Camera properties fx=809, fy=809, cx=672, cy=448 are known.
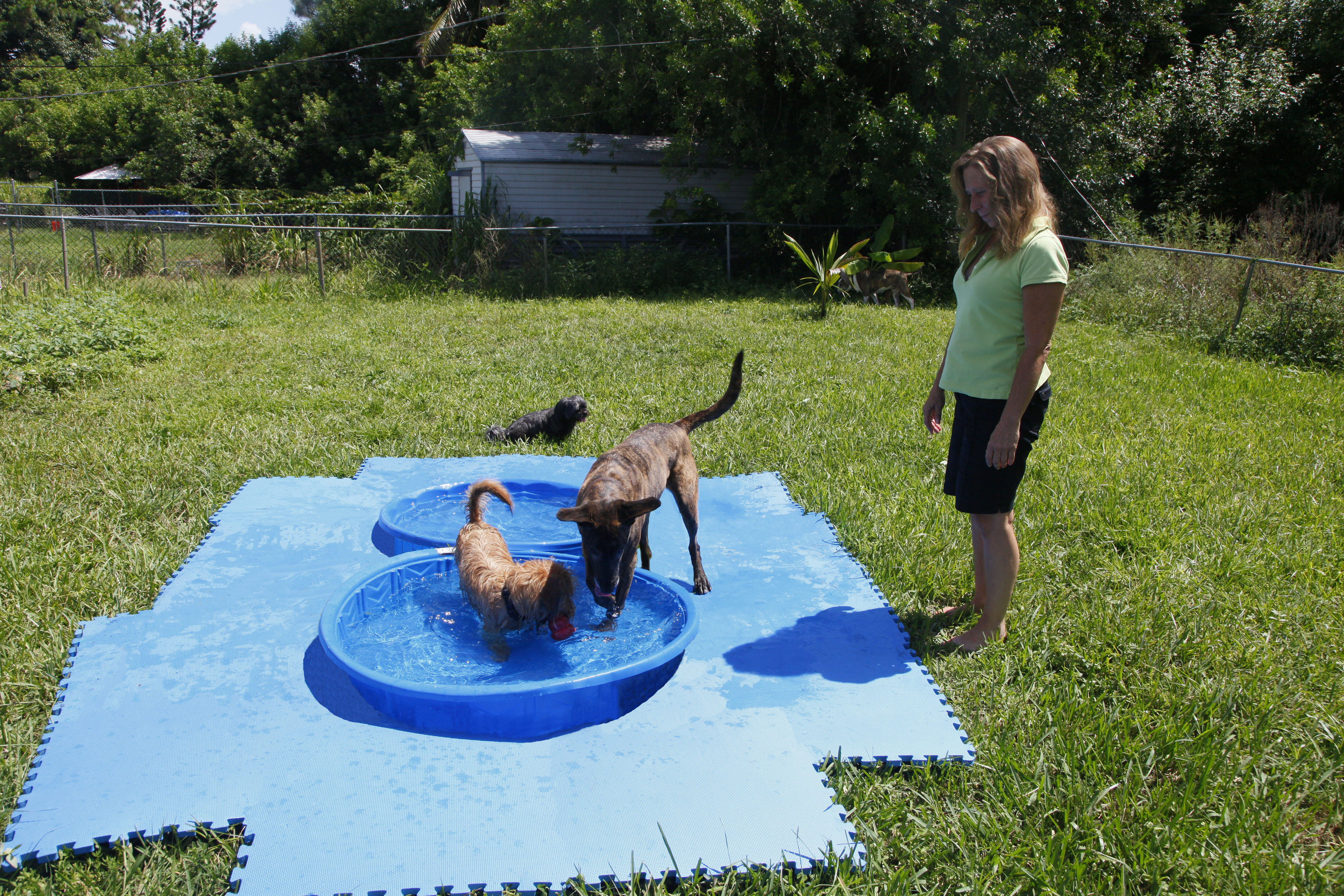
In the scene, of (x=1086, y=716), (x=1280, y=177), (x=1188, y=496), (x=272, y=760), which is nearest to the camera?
(x=272, y=760)

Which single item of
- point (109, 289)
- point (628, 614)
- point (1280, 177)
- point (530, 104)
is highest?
point (530, 104)

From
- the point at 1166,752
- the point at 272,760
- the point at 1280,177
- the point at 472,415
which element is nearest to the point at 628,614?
the point at 272,760

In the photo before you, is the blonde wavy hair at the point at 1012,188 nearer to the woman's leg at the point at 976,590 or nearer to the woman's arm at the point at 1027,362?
the woman's arm at the point at 1027,362

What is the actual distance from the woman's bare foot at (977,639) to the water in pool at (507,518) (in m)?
2.04

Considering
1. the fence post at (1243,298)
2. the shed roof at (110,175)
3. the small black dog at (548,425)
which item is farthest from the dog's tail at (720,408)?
the shed roof at (110,175)

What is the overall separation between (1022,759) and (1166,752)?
52 cm

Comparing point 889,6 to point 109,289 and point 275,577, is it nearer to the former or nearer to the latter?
point 109,289

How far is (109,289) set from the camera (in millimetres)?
12516

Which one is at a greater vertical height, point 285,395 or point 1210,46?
point 1210,46

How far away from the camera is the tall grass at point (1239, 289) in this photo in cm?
994

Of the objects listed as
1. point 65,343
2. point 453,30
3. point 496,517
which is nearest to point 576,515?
point 496,517

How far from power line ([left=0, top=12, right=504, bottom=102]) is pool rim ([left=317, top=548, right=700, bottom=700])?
100 feet

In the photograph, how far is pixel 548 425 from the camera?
21.1 ft

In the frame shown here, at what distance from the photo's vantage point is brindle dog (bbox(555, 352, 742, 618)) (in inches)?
131
